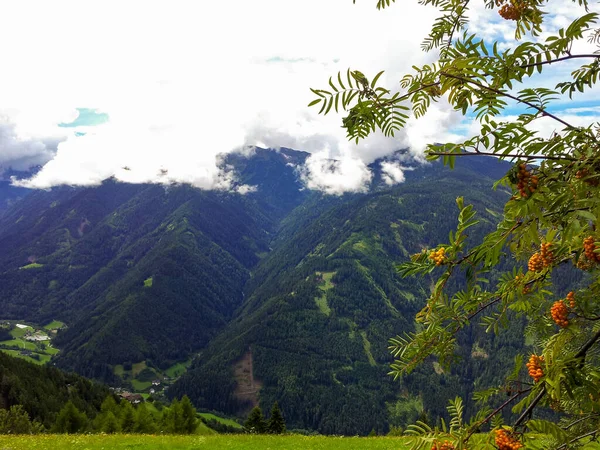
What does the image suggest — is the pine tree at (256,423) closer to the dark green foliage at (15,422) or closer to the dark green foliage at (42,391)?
the dark green foliage at (15,422)

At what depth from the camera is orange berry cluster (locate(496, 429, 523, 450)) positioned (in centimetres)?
210

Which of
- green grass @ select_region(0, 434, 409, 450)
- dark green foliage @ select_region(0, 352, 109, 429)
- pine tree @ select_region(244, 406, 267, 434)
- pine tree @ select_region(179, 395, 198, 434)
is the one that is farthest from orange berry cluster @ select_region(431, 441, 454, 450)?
dark green foliage @ select_region(0, 352, 109, 429)

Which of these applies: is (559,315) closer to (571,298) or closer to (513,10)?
(571,298)

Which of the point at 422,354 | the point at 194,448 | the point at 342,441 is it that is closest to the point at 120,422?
the point at 194,448

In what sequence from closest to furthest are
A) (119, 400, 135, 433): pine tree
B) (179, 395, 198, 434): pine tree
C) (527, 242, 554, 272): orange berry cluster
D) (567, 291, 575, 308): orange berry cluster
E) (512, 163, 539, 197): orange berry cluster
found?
(512, 163, 539, 197): orange berry cluster, (527, 242, 554, 272): orange berry cluster, (567, 291, 575, 308): orange berry cluster, (119, 400, 135, 433): pine tree, (179, 395, 198, 434): pine tree

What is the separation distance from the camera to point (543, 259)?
8.72ft

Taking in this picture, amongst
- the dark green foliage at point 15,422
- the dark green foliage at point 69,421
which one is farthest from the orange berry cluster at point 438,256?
the dark green foliage at point 69,421

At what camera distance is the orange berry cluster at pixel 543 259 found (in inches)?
105

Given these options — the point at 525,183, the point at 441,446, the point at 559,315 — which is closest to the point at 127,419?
the point at 441,446

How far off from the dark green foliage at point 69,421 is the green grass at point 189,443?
2583 cm

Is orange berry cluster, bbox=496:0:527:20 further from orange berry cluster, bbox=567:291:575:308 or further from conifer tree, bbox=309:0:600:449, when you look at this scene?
orange berry cluster, bbox=567:291:575:308

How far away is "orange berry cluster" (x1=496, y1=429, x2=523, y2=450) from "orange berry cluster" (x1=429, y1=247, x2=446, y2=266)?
104 cm

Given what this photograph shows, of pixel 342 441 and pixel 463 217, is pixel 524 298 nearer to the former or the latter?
pixel 463 217

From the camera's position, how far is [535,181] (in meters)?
1.83
